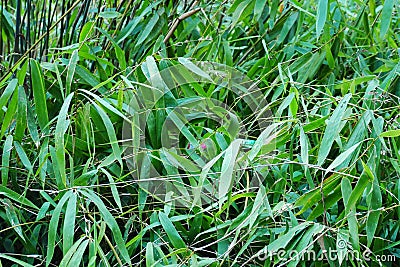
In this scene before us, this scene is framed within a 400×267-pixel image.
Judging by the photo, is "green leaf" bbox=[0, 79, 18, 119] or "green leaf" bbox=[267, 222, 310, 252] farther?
"green leaf" bbox=[0, 79, 18, 119]

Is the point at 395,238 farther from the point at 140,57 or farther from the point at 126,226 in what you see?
the point at 140,57

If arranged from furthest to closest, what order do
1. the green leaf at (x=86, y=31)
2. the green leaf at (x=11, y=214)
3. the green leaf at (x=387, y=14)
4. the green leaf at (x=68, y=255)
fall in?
the green leaf at (x=86, y=31) → the green leaf at (x=387, y=14) → the green leaf at (x=11, y=214) → the green leaf at (x=68, y=255)

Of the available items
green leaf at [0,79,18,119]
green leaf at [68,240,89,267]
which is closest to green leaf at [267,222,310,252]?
green leaf at [68,240,89,267]

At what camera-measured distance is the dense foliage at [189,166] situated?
2.84 feet

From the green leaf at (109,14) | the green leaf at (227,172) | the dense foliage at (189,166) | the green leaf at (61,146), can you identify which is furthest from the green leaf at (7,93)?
the green leaf at (227,172)

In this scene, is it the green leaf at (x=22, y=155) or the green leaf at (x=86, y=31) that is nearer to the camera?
the green leaf at (x=22, y=155)

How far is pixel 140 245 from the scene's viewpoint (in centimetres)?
98

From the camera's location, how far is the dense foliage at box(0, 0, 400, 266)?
2.84ft

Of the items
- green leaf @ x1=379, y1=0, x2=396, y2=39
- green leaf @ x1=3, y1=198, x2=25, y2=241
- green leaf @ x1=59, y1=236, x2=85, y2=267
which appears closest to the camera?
green leaf @ x1=59, y1=236, x2=85, y2=267

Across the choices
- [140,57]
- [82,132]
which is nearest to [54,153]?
[82,132]

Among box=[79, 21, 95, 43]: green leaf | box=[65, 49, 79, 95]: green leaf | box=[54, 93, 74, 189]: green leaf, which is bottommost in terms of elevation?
box=[54, 93, 74, 189]: green leaf

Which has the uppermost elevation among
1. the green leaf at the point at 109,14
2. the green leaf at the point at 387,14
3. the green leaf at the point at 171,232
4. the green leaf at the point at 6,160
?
the green leaf at the point at 387,14

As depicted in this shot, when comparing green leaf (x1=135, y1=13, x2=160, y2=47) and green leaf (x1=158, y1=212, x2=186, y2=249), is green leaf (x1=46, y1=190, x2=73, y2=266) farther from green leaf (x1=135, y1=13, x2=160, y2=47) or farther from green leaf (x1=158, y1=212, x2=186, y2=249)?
green leaf (x1=135, y1=13, x2=160, y2=47)

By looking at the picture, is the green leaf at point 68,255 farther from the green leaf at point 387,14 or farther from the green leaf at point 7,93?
the green leaf at point 387,14
